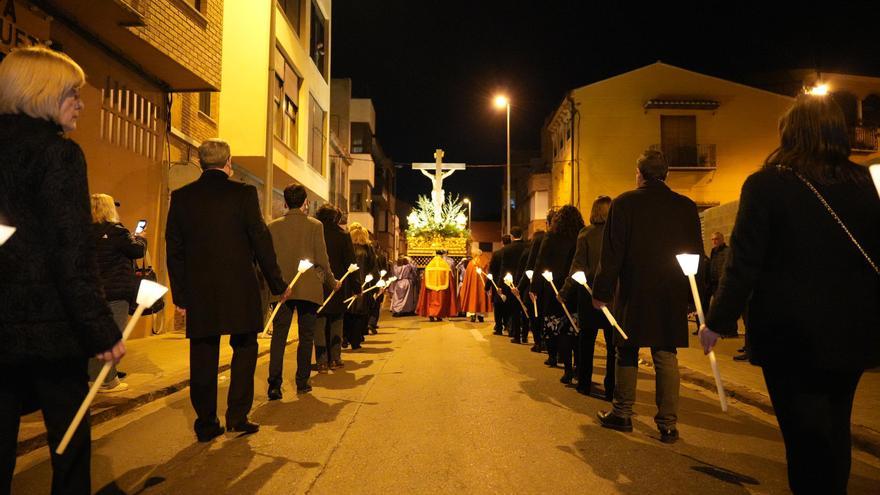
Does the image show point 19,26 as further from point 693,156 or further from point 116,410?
point 693,156

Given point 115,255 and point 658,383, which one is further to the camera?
point 115,255

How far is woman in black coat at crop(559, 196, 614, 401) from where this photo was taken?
6.88 m

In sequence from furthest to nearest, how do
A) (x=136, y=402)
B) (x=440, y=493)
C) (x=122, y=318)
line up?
(x=122, y=318) → (x=136, y=402) → (x=440, y=493)

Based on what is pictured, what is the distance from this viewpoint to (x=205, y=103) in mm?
17359

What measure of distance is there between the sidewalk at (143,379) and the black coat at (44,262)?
9.47 feet

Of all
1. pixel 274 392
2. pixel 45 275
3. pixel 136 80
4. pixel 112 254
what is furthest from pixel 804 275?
pixel 136 80

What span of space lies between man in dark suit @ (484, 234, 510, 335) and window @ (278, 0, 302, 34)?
35.6ft

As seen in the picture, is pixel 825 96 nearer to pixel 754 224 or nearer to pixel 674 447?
pixel 754 224

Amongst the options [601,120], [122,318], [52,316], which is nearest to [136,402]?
[122,318]

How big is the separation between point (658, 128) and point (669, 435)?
32.7 meters

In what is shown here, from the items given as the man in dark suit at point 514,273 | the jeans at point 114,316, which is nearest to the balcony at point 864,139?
the man in dark suit at point 514,273

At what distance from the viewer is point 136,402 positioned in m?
6.68

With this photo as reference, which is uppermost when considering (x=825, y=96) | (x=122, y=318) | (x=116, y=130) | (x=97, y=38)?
(x=97, y=38)

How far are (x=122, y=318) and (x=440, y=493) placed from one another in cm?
481
